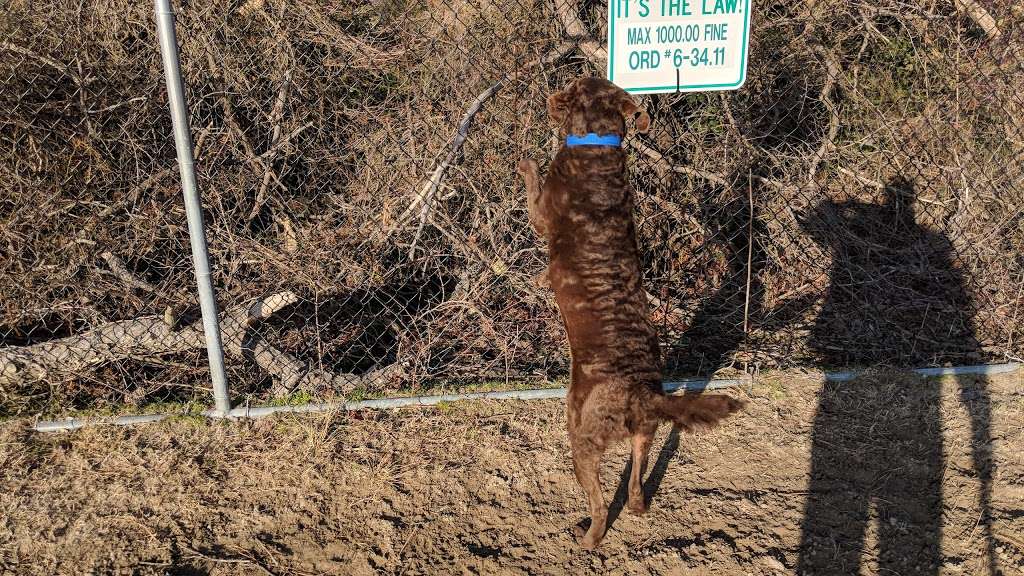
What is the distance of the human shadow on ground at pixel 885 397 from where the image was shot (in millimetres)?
2775

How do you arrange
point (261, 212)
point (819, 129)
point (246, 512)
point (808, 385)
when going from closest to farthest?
point (246, 512) → point (808, 385) → point (261, 212) → point (819, 129)

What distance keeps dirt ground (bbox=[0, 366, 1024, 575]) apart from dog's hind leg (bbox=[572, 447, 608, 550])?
0.22ft

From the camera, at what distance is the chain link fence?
3.83 m

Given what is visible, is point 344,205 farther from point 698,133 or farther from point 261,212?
point 698,133

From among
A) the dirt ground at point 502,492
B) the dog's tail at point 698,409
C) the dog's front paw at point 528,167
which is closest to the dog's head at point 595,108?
the dog's front paw at point 528,167

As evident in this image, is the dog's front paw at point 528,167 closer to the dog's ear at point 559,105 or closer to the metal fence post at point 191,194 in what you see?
the dog's ear at point 559,105

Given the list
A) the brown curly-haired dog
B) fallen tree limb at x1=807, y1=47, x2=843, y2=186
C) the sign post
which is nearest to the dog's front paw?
the brown curly-haired dog

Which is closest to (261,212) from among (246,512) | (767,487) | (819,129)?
(246,512)

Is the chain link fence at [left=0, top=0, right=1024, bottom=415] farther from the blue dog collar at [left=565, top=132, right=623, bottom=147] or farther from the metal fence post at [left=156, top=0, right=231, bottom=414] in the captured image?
the blue dog collar at [left=565, top=132, right=623, bottom=147]

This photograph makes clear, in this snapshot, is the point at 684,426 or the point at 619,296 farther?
the point at 619,296

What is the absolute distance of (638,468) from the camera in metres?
2.77

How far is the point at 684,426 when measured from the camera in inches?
94.4

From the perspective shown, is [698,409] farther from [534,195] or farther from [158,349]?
[158,349]

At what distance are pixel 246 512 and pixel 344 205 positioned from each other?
1842 mm
